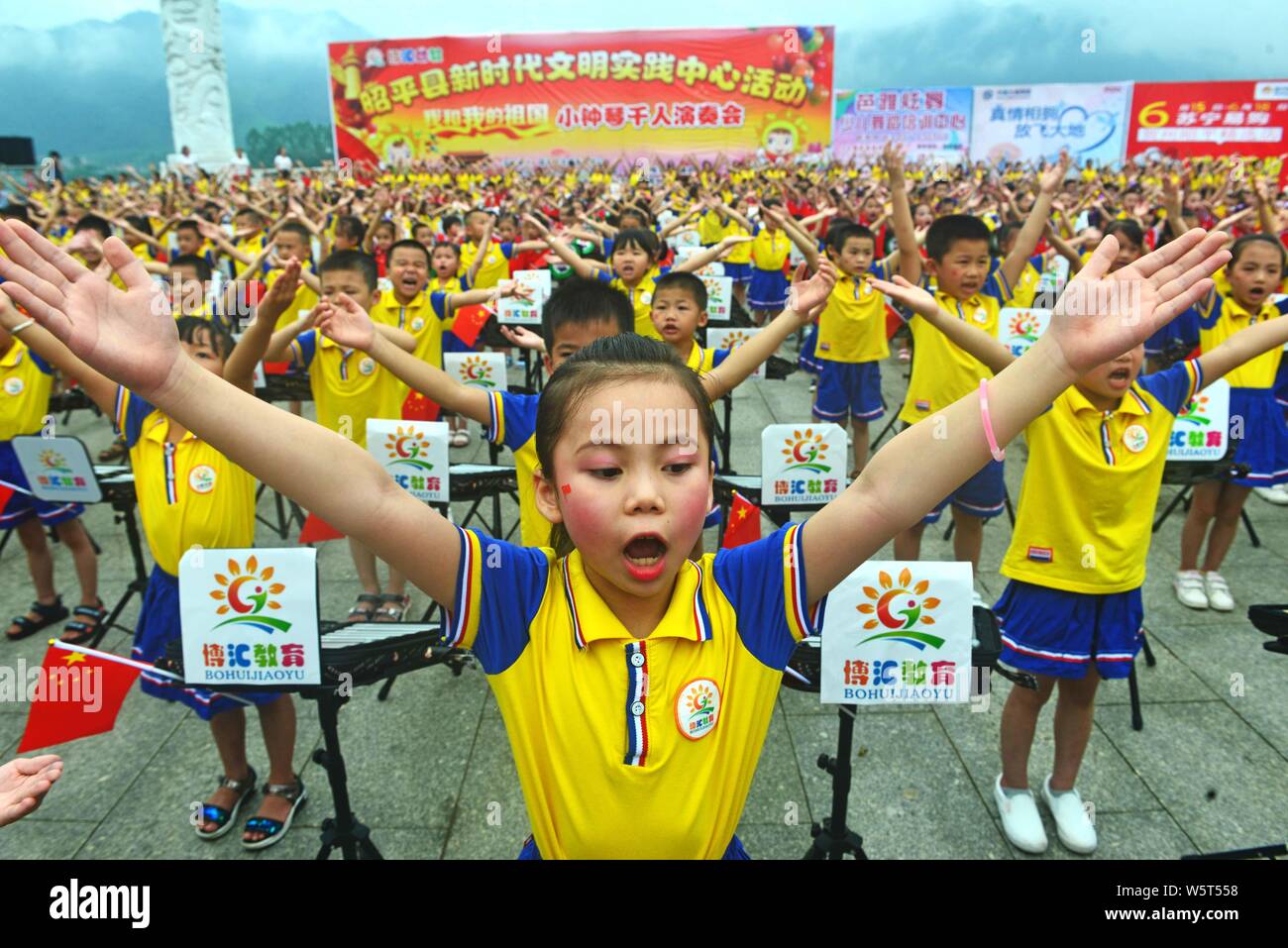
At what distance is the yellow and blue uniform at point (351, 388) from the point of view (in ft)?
15.9

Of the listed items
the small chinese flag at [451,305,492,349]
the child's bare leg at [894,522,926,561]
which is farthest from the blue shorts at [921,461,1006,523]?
the small chinese flag at [451,305,492,349]

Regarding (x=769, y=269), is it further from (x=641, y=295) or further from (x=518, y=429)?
(x=518, y=429)

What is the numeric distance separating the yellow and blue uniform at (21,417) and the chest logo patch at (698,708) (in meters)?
4.47

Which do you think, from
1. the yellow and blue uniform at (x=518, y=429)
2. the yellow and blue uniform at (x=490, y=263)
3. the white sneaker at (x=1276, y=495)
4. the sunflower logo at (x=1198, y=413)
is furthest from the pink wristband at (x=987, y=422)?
the yellow and blue uniform at (x=490, y=263)

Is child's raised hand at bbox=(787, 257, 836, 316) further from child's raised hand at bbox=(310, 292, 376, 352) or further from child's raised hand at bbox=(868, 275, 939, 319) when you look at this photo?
child's raised hand at bbox=(310, 292, 376, 352)

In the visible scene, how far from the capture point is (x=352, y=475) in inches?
50.6

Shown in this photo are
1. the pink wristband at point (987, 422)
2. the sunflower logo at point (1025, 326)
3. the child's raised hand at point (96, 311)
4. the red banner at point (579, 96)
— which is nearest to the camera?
the child's raised hand at point (96, 311)

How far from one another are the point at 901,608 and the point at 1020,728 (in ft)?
3.74

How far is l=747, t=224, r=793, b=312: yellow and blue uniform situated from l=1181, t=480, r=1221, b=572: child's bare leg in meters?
6.08

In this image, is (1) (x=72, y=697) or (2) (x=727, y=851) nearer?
(2) (x=727, y=851)

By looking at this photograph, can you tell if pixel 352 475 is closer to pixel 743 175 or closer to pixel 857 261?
pixel 857 261

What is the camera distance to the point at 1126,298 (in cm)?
131

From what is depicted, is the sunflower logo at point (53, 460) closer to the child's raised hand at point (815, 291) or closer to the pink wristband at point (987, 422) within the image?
the child's raised hand at point (815, 291)

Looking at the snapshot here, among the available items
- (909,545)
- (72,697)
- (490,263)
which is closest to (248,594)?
(72,697)
